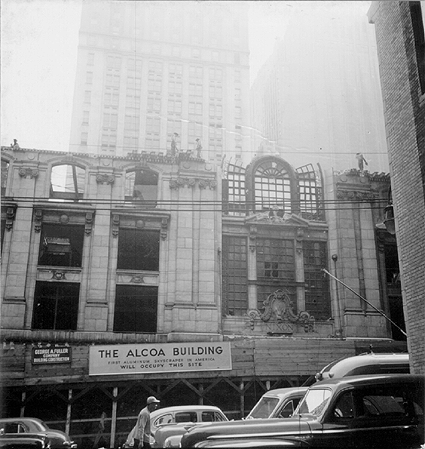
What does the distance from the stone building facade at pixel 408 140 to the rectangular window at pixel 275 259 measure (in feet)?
31.7

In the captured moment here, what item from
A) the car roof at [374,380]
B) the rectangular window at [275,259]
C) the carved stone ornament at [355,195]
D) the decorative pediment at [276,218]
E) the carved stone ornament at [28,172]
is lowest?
the car roof at [374,380]

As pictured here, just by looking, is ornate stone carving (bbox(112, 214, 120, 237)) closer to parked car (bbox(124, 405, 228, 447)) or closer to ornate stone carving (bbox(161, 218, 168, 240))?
ornate stone carving (bbox(161, 218, 168, 240))

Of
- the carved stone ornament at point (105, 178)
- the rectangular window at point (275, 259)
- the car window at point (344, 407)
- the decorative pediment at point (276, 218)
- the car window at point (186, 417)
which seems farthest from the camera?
the carved stone ornament at point (105, 178)

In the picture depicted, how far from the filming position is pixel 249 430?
6.37 metres

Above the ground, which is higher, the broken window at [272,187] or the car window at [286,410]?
the broken window at [272,187]

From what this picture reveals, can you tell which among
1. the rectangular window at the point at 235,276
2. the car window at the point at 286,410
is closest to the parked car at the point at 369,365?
the car window at the point at 286,410

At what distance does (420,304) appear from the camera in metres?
10.5

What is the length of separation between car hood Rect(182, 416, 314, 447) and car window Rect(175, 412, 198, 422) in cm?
499

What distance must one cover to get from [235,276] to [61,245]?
7852mm

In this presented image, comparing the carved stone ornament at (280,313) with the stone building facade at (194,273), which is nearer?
the stone building facade at (194,273)

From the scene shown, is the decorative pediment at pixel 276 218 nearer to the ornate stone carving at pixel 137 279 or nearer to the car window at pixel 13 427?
the ornate stone carving at pixel 137 279

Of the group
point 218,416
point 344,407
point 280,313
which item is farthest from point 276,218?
point 344,407

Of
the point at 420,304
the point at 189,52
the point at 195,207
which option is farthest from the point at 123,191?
the point at 420,304

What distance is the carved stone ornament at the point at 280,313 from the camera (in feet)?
65.5
